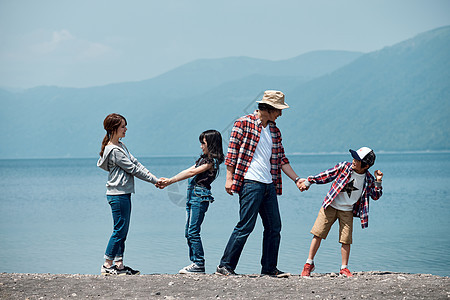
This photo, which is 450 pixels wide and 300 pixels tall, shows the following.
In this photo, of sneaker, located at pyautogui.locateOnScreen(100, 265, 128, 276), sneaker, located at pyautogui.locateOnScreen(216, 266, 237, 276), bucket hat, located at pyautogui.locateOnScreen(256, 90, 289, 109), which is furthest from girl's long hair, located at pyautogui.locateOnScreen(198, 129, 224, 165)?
sneaker, located at pyautogui.locateOnScreen(100, 265, 128, 276)

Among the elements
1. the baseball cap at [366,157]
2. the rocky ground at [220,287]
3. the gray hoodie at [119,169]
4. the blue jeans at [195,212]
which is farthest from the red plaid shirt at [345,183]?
the gray hoodie at [119,169]

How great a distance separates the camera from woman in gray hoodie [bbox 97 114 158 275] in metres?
6.09

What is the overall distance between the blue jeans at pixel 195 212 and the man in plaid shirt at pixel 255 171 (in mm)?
395

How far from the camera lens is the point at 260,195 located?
5.86 m

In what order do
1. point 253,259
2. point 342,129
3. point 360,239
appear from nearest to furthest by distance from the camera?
point 253,259, point 360,239, point 342,129

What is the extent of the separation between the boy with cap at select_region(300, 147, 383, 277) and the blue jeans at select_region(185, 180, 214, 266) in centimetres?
103

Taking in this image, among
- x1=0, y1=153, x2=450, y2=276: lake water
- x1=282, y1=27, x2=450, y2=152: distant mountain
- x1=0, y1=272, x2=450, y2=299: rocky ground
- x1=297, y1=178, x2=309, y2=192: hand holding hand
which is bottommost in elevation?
x1=0, y1=153, x2=450, y2=276: lake water

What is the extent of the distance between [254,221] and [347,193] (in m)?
1.01

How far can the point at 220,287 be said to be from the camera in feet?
17.7

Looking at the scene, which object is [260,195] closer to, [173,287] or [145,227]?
[173,287]

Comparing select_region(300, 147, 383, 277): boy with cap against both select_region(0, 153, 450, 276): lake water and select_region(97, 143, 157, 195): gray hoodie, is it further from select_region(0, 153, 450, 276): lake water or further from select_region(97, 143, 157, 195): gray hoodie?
select_region(0, 153, 450, 276): lake water

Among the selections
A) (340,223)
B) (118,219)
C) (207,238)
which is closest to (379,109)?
(207,238)

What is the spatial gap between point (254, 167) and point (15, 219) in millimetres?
15992

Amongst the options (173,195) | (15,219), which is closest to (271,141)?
(173,195)
